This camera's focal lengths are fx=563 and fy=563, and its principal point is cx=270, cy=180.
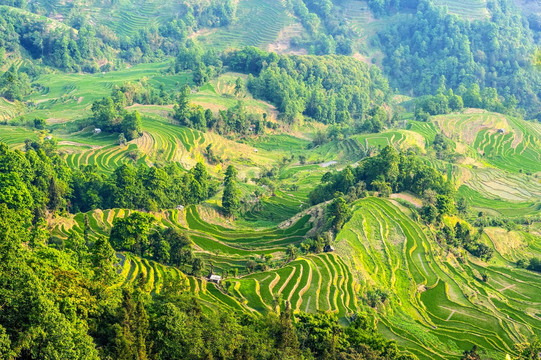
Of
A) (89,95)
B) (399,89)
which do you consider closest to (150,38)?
(89,95)

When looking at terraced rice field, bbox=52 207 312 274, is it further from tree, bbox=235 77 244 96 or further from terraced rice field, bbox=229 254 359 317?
tree, bbox=235 77 244 96

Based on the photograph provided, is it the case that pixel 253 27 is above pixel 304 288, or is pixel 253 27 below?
below

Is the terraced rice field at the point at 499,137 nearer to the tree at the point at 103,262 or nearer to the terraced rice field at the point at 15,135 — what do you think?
the terraced rice field at the point at 15,135

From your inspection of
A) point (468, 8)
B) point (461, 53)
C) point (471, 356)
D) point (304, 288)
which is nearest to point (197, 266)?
point (304, 288)

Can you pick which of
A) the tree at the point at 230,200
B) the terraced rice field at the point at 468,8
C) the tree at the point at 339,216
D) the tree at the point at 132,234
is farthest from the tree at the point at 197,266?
the terraced rice field at the point at 468,8

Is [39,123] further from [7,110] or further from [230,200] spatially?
[230,200]

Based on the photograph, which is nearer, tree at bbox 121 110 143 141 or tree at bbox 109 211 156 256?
tree at bbox 109 211 156 256

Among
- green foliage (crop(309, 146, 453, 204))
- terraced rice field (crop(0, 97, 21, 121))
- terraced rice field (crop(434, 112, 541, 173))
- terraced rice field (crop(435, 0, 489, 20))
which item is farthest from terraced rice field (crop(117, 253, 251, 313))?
terraced rice field (crop(435, 0, 489, 20))

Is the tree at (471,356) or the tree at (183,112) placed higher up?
the tree at (471,356)
